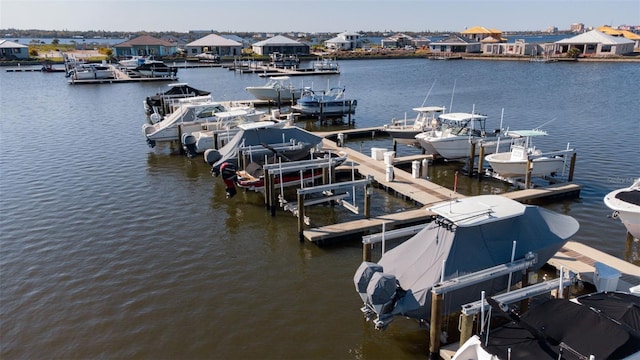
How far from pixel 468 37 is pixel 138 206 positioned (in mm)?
147361

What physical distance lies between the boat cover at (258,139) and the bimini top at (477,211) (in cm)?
1202

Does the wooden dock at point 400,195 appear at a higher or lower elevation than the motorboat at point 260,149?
lower

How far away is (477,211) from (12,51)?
12105 centimetres

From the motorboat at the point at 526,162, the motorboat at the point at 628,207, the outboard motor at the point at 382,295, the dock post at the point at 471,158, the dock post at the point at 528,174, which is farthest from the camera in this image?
the dock post at the point at 471,158

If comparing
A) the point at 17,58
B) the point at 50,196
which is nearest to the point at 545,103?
the point at 50,196

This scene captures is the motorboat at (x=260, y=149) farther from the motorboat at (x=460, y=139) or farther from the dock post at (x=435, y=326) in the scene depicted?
the dock post at (x=435, y=326)

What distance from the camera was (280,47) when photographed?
400ft

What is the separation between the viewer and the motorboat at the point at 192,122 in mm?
30078

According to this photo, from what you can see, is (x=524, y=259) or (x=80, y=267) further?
(x=80, y=267)

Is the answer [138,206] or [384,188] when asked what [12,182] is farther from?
[384,188]

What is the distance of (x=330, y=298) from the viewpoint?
45.6 feet

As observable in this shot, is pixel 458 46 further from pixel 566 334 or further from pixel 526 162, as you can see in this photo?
pixel 566 334

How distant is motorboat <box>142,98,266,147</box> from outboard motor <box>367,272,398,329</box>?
2046 cm

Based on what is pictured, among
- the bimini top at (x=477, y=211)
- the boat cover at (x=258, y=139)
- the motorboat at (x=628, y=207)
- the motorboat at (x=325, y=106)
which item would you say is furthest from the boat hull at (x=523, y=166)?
the motorboat at (x=325, y=106)
